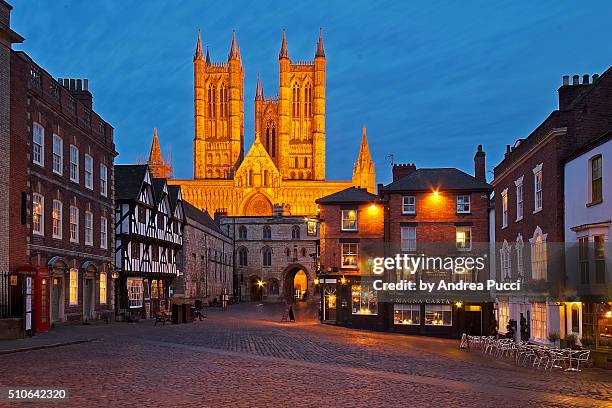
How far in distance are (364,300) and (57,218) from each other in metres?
21.0

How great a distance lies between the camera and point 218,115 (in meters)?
146

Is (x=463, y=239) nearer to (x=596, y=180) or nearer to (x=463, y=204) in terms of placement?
(x=463, y=204)

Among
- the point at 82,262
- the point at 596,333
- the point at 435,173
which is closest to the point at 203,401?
the point at 596,333

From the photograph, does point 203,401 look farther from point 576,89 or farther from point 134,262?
point 134,262

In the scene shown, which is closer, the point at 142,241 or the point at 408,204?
the point at 408,204

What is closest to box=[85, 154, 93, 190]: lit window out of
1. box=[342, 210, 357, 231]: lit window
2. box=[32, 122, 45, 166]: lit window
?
box=[32, 122, 45, 166]: lit window

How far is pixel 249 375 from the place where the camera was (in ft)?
58.0

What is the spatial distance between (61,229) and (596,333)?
2268 cm

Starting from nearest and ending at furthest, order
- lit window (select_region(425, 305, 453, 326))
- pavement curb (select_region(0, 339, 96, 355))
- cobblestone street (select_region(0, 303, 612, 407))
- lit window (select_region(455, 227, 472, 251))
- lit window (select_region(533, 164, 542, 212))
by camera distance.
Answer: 1. cobblestone street (select_region(0, 303, 612, 407))
2. pavement curb (select_region(0, 339, 96, 355))
3. lit window (select_region(533, 164, 542, 212))
4. lit window (select_region(425, 305, 453, 326))
5. lit window (select_region(455, 227, 472, 251))

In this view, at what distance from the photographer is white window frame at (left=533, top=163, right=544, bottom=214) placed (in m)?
28.9

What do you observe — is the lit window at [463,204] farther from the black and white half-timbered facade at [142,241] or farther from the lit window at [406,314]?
the black and white half-timbered facade at [142,241]

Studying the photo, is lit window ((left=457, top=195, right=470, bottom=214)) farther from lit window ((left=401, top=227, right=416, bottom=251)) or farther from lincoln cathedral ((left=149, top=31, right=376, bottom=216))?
lincoln cathedral ((left=149, top=31, right=376, bottom=216))

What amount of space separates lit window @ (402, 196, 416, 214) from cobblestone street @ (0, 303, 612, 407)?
62.7 feet

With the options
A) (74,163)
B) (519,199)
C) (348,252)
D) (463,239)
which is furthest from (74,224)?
(463,239)
